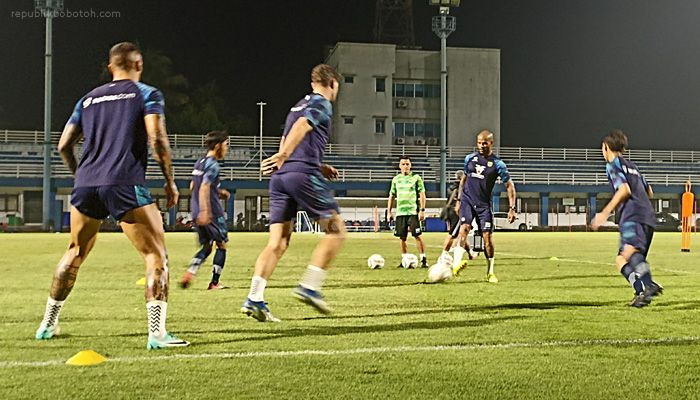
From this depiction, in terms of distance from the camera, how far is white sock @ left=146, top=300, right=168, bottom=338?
5848 mm

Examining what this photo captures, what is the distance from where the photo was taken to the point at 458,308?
8539 mm

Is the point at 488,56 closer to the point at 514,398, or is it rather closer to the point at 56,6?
the point at 56,6

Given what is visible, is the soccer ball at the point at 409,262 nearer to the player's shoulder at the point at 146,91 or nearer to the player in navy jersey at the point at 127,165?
the player in navy jersey at the point at 127,165

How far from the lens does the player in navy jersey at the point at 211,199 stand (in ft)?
33.8

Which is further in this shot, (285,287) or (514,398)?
(285,287)

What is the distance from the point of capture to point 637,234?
8828 millimetres

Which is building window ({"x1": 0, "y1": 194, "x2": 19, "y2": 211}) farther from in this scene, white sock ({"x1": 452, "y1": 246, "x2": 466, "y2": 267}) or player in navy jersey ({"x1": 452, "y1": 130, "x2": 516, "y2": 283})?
player in navy jersey ({"x1": 452, "y1": 130, "x2": 516, "y2": 283})

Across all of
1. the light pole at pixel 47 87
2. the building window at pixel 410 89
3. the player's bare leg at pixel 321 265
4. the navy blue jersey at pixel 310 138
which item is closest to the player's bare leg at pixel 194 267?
the player's bare leg at pixel 321 265

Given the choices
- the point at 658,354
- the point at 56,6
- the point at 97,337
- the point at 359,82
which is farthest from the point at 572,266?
the point at 359,82

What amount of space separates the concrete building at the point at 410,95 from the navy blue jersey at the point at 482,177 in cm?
5539

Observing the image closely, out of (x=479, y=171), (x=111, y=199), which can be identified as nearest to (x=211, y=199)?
(x=479, y=171)

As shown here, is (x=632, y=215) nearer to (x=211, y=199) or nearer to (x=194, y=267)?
(x=211, y=199)

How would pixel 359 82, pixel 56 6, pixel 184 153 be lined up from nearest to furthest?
1. pixel 56 6
2. pixel 184 153
3. pixel 359 82

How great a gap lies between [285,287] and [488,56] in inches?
2419
